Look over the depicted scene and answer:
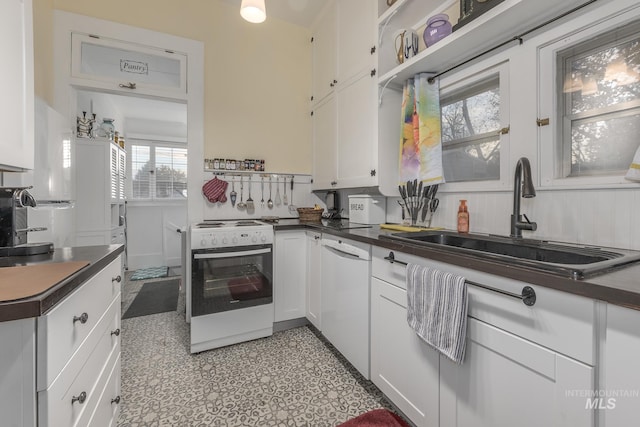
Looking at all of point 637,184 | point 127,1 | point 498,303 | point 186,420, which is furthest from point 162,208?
point 637,184

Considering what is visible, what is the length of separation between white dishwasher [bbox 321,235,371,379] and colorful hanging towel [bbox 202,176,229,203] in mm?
1196

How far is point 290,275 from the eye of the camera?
2.40m

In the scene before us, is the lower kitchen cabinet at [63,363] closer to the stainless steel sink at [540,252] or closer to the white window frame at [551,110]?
the stainless steel sink at [540,252]

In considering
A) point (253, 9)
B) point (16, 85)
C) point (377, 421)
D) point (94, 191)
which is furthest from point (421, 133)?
point (94, 191)

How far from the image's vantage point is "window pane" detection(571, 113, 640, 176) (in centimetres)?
109

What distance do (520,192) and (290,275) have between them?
5.73 feet

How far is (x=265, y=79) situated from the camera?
292 cm

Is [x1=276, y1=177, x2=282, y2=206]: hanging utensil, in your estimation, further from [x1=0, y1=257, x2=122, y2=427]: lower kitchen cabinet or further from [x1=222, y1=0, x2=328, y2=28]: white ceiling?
[x1=0, y1=257, x2=122, y2=427]: lower kitchen cabinet

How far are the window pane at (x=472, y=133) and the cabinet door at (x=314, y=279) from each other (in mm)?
1096

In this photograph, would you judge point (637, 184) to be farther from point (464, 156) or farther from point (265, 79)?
point (265, 79)

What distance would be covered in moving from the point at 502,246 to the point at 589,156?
523mm

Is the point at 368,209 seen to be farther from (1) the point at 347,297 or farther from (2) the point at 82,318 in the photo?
(2) the point at 82,318

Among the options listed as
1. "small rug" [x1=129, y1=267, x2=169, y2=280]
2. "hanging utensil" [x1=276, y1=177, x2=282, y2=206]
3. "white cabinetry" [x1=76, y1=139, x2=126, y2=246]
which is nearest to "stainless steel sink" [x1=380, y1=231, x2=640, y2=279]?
"hanging utensil" [x1=276, y1=177, x2=282, y2=206]

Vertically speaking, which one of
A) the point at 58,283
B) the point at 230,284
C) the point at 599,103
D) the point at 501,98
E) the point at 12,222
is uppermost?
the point at 501,98
